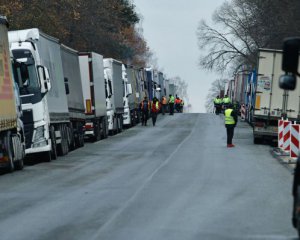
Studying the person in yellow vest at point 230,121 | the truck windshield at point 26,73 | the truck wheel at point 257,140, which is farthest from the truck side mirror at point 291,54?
Answer: the truck wheel at point 257,140

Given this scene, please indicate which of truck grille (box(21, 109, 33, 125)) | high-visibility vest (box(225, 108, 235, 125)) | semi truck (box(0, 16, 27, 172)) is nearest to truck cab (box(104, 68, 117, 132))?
high-visibility vest (box(225, 108, 235, 125))

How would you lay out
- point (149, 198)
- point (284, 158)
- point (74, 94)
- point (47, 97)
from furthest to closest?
1. point (74, 94)
2. point (284, 158)
3. point (47, 97)
4. point (149, 198)

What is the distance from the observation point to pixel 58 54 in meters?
29.8

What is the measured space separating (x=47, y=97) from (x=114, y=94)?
17724 millimetres

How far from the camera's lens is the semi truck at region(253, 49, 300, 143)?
34.1 metres

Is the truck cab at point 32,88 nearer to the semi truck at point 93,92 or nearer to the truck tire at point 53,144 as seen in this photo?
the truck tire at point 53,144

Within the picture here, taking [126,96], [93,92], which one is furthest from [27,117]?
[126,96]

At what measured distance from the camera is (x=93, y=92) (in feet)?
121

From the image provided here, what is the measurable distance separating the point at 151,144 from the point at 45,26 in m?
17.8

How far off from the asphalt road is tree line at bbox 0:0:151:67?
21.4 meters

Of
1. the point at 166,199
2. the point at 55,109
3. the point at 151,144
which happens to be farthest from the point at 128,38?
the point at 166,199

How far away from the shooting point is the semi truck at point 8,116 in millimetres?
21484

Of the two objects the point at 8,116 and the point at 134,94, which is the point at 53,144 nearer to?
the point at 8,116

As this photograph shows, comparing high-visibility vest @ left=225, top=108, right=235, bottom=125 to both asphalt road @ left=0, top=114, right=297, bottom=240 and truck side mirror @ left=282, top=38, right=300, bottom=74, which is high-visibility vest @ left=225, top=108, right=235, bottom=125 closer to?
asphalt road @ left=0, top=114, right=297, bottom=240
